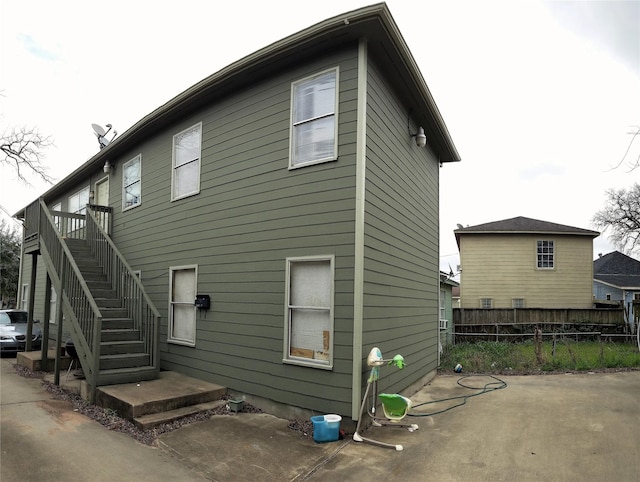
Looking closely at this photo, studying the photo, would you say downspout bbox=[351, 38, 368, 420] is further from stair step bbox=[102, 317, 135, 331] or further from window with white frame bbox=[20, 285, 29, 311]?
window with white frame bbox=[20, 285, 29, 311]

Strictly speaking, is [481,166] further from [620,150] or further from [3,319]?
[3,319]

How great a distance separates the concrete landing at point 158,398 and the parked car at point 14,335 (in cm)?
666

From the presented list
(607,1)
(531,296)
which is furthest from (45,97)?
(531,296)

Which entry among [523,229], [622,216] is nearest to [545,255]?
[523,229]

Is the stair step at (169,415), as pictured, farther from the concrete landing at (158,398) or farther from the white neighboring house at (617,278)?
the white neighboring house at (617,278)

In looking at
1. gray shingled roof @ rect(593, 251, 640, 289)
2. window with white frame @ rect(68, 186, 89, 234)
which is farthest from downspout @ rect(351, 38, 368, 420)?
gray shingled roof @ rect(593, 251, 640, 289)

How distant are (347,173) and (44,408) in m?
5.74

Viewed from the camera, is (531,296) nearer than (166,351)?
No

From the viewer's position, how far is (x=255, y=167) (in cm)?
688

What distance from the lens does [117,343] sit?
730 centimetres

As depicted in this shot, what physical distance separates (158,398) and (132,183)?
6.20 meters

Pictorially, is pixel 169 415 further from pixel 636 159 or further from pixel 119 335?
pixel 636 159

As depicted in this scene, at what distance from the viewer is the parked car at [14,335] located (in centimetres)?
1202

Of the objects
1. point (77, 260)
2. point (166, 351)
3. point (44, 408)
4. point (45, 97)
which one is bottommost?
point (44, 408)
